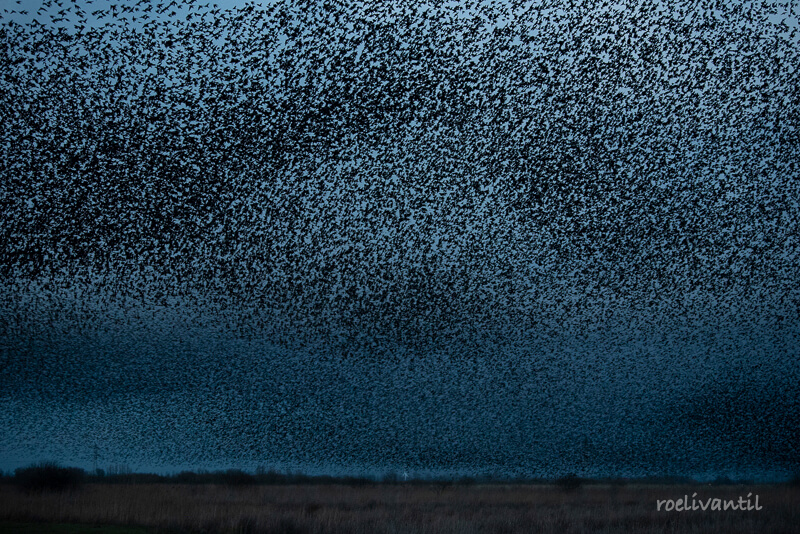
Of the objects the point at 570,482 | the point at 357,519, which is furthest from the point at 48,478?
the point at 570,482

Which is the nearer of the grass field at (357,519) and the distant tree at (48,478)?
the grass field at (357,519)

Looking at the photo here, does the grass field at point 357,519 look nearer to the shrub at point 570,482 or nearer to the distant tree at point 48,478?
the distant tree at point 48,478

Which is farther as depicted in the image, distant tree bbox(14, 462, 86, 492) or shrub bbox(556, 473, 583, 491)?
shrub bbox(556, 473, 583, 491)

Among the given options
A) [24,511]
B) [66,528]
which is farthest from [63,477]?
[66,528]

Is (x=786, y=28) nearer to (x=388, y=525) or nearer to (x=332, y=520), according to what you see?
(x=388, y=525)

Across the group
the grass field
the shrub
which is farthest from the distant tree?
the shrub

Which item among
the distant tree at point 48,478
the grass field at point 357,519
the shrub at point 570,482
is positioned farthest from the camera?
the shrub at point 570,482

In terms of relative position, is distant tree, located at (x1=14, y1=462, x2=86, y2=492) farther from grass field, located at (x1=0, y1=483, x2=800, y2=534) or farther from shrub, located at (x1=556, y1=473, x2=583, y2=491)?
shrub, located at (x1=556, y1=473, x2=583, y2=491)

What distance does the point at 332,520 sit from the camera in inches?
826

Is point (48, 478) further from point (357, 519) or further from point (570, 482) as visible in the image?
point (570, 482)

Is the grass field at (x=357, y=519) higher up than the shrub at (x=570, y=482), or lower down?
lower down

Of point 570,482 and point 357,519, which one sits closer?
point 357,519

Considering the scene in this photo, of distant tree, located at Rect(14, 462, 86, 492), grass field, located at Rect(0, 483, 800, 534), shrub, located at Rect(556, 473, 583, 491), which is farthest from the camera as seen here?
shrub, located at Rect(556, 473, 583, 491)

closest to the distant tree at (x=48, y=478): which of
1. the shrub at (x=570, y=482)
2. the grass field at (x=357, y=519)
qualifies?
the grass field at (x=357, y=519)
